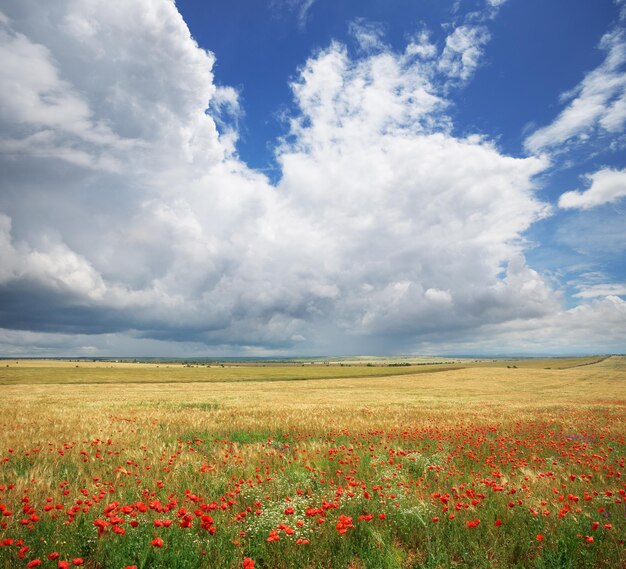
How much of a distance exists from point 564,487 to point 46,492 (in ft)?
28.8

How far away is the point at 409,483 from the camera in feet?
23.6

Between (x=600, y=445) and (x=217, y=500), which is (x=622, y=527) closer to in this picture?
(x=217, y=500)

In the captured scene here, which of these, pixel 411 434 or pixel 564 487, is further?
pixel 411 434

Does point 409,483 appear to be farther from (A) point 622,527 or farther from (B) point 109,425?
(B) point 109,425

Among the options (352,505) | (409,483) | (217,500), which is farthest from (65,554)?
(409,483)

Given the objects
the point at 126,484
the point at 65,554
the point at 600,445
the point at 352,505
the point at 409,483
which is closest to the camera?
the point at 65,554

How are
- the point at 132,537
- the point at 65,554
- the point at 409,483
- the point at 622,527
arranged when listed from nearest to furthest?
the point at 65,554, the point at 132,537, the point at 622,527, the point at 409,483

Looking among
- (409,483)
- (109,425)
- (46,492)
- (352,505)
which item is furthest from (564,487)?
(109,425)

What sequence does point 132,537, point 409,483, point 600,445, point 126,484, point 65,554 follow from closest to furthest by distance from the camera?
1. point 65,554
2. point 132,537
3. point 126,484
4. point 409,483
5. point 600,445

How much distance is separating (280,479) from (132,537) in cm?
310

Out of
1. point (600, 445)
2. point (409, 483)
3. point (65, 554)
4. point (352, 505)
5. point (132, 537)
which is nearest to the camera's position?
point (65, 554)

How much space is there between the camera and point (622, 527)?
515 centimetres

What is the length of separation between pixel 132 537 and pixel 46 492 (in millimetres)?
2656

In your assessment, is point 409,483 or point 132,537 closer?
point 132,537
